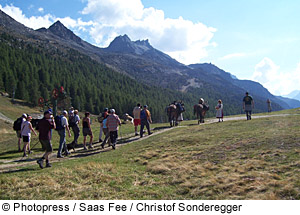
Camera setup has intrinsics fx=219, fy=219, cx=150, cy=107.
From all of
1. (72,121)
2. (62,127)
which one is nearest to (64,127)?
(62,127)

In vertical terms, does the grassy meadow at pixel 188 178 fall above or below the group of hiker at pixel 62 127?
below

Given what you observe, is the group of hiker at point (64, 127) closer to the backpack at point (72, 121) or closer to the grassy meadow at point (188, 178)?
the backpack at point (72, 121)

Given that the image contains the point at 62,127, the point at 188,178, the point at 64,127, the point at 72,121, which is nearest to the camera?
the point at 188,178

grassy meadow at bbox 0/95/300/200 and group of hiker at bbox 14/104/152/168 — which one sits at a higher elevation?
group of hiker at bbox 14/104/152/168

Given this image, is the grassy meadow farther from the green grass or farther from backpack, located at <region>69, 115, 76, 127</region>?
backpack, located at <region>69, 115, 76, 127</region>

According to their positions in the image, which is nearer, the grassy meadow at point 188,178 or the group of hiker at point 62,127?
the grassy meadow at point 188,178

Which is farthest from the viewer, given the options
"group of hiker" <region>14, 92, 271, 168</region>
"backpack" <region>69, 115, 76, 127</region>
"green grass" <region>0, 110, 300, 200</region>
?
"backpack" <region>69, 115, 76, 127</region>

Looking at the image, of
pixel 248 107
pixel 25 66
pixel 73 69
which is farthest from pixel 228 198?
pixel 73 69

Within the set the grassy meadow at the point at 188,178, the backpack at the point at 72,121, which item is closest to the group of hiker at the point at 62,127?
the backpack at the point at 72,121

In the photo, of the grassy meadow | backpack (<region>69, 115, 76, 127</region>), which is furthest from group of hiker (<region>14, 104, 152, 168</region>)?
the grassy meadow

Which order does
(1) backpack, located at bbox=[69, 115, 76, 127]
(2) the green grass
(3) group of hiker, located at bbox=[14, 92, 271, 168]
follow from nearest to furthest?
(2) the green grass
(3) group of hiker, located at bbox=[14, 92, 271, 168]
(1) backpack, located at bbox=[69, 115, 76, 127]

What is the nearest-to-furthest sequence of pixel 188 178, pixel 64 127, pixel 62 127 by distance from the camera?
pixel 188 178, pixel 62 127, pixel 64 127

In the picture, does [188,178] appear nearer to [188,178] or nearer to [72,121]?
[188,178]

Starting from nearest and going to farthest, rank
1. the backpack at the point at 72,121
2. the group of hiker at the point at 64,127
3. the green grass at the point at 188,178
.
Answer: the green grass at the point at 188,178 < the group of hiker at the point at 64,127 < the backpack at the point at 72,121
